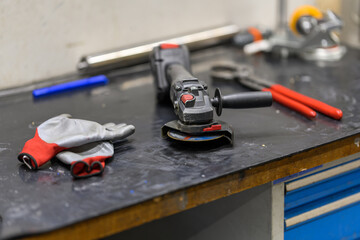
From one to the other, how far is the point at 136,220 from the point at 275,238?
383 mm

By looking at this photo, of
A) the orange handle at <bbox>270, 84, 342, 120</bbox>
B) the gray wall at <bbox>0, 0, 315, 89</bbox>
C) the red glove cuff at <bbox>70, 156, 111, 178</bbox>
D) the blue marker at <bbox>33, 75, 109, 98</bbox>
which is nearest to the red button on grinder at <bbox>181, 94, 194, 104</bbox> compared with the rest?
the red glove cuff at <bbox>70, 156, 111, 178</bbox>

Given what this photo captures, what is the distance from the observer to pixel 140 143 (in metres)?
1.03

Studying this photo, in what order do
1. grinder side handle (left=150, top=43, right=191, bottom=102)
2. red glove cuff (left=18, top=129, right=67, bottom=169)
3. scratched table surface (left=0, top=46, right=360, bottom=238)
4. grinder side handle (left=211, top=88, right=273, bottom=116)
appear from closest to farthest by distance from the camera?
1. scratched table surface (left=0, top=46, right=360, bottom=238)
2. red glove cuff (left=18, top=129, right=67, bottom=169)
3. grinder side handle (left=211, top=88, right=273, bottom=116)
4. grinder side handle (left=150, top=43, right=191, bottom=102)

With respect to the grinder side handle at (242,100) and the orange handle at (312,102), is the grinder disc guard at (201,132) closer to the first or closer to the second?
the grinder side handle at (242,100)

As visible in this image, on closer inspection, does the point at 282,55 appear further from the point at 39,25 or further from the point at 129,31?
the point at 39,25

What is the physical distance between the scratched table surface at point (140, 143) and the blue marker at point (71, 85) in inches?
1.0

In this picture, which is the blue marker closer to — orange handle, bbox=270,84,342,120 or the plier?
the plier

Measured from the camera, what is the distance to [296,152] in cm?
96

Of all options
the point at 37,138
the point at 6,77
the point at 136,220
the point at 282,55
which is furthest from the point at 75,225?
the point at 282,55

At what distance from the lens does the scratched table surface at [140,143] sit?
81cm

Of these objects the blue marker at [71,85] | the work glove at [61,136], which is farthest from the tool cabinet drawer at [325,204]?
the blue marker at [71,85]

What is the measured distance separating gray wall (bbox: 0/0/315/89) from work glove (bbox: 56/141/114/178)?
0.59 meters

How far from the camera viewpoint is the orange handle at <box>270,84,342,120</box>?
110cm

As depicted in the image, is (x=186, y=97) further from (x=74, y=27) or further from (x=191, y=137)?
(x=74, y=27)
